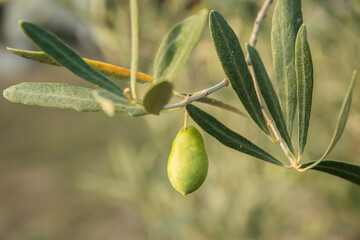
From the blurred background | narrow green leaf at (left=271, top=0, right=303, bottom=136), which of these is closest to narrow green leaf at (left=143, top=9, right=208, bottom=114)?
narrow green leaf at (left=271, top=0, right=303, bottom=136)

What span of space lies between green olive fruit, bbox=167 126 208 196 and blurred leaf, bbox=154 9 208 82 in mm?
87

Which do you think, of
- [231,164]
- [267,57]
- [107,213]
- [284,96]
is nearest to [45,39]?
[284,96]

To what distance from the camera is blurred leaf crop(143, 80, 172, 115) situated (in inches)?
14.2

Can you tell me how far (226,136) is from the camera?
1.59ft

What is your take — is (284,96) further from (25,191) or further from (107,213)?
(25,191)

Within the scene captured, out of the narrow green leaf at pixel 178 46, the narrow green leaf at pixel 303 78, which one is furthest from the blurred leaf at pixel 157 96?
the narrow green leaf at pixel 303 78

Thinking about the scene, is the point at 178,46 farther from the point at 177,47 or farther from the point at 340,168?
the point at 340,168

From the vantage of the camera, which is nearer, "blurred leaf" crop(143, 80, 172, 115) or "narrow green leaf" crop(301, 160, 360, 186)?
"blurred leaf" crop(143, 80, 172, 115)

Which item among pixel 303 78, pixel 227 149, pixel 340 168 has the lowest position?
pixel 227 149

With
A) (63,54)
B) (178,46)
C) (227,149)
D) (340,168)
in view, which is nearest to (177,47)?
(178,46)

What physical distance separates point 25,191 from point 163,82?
14.4 ft

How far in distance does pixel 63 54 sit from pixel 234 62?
0.60ft

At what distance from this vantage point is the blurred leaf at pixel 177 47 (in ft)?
1.41

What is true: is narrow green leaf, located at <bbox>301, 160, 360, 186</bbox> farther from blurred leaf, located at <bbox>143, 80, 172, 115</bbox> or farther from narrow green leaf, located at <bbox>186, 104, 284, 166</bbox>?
blurred leaf, located at <bbox>143, 80, 172, 115</bbox>
